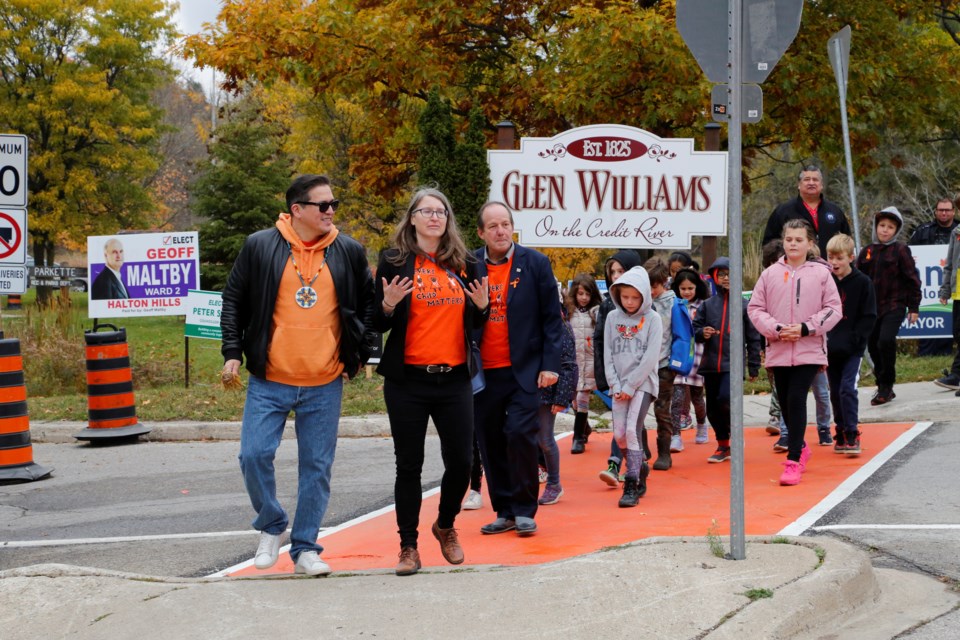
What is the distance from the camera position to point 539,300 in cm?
716

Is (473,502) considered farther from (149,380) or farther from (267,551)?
(149,380)

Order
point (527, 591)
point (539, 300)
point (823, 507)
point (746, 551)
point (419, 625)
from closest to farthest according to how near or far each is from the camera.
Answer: point (419, 625) → point (527, 591) → point (746, 551) → point (539, 300) → point (823, 507)

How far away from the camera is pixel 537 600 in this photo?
511 cm

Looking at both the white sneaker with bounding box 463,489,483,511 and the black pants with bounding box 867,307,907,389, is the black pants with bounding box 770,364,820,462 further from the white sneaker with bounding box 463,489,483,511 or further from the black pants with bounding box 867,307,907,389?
the black pants with bounding box 867,307,907,389

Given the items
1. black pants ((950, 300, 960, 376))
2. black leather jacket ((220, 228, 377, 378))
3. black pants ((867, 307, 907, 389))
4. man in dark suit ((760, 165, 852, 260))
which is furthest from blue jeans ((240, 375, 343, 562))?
black pants ((950, 300, 960, 376))

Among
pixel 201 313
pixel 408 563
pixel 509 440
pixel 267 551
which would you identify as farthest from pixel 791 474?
pixel 201 313

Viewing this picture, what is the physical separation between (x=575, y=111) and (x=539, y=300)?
1017 cm

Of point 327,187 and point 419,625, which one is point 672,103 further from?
point 419,625

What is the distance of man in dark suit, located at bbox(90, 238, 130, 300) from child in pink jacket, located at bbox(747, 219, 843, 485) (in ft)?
31.2

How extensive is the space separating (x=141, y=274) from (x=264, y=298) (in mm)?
10437

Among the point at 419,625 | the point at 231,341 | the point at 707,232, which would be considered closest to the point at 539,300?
the point at 231,341

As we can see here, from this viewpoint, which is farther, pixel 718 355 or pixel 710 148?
pixel 710 148

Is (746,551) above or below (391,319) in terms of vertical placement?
below

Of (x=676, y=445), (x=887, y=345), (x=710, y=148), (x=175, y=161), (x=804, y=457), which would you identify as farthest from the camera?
(x=175, y=161)
